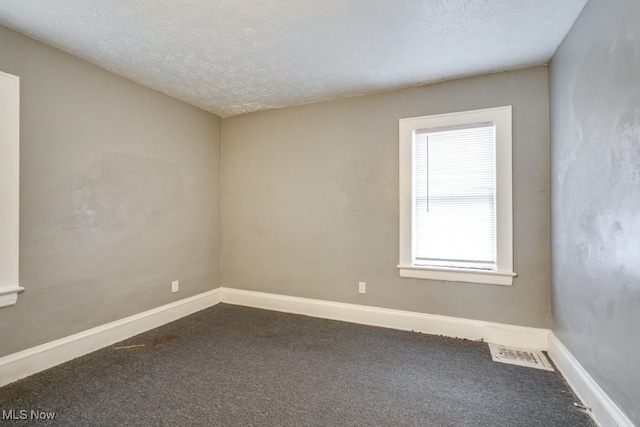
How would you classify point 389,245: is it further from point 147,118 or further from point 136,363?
point 147,118

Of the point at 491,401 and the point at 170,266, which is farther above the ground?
the point at 170,266

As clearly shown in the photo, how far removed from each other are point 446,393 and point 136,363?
7.57ft

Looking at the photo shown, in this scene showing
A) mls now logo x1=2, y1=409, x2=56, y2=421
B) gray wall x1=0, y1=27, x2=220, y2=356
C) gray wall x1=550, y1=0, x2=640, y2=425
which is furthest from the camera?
gray wall x1=0, y1=27, x2=220, y2=356

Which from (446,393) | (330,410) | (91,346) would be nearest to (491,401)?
(446,393)

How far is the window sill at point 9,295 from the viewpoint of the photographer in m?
2.06

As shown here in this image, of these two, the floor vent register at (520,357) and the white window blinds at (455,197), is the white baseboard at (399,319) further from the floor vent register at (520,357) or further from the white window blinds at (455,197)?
the white window blinds at (455,197)

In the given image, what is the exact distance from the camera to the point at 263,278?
3.83 metres

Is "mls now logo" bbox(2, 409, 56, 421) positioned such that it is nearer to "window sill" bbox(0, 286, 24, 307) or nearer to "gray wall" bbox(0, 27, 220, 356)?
"gray wall" bbox(0, 27, 220, 356)

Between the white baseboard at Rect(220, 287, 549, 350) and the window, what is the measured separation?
1.35 ft

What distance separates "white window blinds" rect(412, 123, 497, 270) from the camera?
2811mm

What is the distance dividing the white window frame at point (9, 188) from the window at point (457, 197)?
313 centimetres

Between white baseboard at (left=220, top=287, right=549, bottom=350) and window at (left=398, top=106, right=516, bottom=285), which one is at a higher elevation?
window at (left=398, top=106, right=516, bottom=285)

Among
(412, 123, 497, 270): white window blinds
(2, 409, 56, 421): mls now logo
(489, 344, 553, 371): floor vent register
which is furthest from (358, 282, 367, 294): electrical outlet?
(2, 409, 56, 421): mls now logo

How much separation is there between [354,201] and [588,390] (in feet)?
7.53
